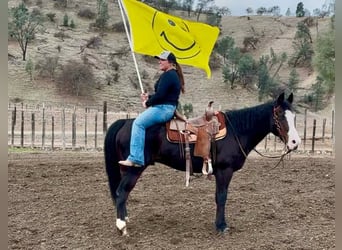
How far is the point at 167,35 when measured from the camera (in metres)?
6.95

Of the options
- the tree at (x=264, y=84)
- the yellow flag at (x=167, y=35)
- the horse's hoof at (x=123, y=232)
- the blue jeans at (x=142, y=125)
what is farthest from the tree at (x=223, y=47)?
the horse's hoof at (x=123, y=232)

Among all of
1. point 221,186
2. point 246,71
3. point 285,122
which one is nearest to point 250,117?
point 285,122

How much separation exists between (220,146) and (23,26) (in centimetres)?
3772

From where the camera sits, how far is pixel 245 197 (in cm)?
748

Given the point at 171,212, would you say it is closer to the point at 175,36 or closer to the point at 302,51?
the point at 175,36

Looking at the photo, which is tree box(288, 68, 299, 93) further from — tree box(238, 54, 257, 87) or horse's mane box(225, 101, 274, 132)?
horse's mane box(225, 101, 274, 132)

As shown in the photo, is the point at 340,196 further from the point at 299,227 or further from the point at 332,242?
the point at 299,227

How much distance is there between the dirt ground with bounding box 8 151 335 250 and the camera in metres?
5.28

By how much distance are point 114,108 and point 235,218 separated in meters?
26.1

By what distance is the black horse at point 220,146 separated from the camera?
5.64 m

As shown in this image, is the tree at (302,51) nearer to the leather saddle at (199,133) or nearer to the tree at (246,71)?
the tree at (246,71)

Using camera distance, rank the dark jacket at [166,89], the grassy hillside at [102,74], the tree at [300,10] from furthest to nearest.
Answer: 1. the tree at [300,10]
2. the grassy hillside at [102,74]
3. the dark jacket at [166,89]

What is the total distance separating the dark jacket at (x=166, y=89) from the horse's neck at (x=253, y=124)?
35.2 inches

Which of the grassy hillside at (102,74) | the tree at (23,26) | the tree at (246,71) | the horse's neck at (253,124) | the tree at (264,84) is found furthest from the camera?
the tree at (246,71)
